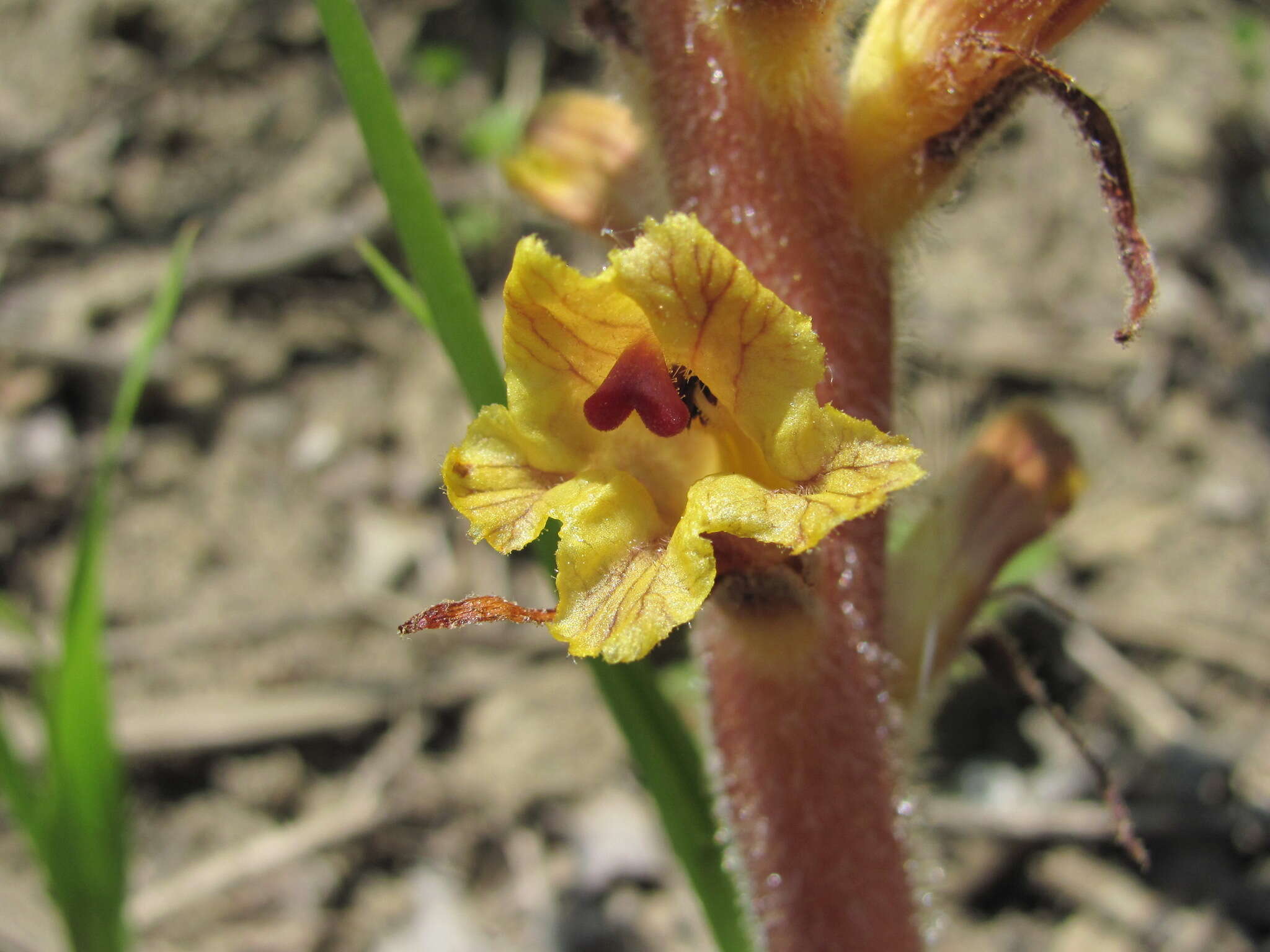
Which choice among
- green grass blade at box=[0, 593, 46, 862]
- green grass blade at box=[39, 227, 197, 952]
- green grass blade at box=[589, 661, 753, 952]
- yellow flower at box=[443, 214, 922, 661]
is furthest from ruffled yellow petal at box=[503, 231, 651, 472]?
green grass blade at box=[0, 593, 46, 862]

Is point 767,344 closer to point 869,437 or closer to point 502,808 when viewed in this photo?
point 869,437

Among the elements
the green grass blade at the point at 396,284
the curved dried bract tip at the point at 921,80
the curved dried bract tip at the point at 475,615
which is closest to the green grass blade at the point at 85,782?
the green grass blade at the point at 396,284

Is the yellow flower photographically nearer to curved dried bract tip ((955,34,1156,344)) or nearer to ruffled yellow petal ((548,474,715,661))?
ruffled yellow petal ((548,474,715,661))

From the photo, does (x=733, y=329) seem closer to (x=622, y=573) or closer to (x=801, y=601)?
(x=622, y=573)

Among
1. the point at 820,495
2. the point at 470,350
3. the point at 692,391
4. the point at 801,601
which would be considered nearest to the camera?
the point at 820,495

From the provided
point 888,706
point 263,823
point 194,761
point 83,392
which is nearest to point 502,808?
point 263,823

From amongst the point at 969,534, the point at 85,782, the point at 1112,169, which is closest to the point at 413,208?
→ the point at 1112,169
